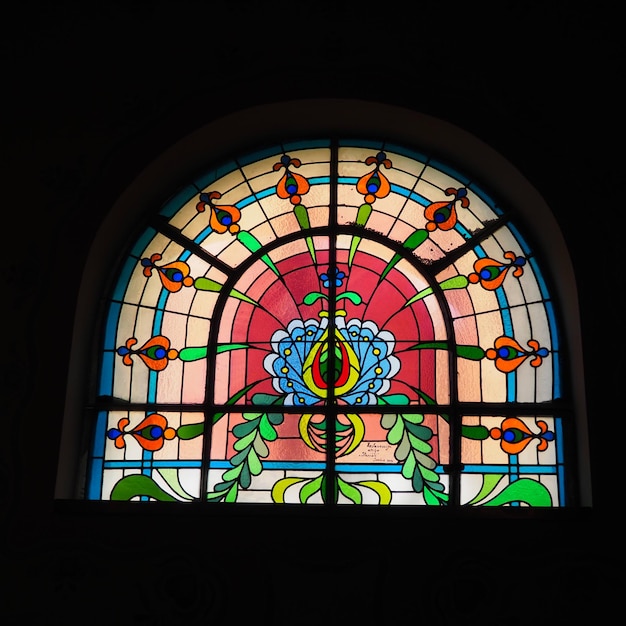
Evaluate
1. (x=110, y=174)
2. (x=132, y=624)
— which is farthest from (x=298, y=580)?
(x=110, y=174)

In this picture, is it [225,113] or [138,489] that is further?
[225,113]

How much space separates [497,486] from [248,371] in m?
1.02

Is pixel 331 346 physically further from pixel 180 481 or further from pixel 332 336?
pixel 180 481

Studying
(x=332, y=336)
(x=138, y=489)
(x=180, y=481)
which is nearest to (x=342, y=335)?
(x=332, y=336)

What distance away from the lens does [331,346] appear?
11.4 ft

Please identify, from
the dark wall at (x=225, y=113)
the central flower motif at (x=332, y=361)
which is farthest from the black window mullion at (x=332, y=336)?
the dark wall at (x=225, y=113)

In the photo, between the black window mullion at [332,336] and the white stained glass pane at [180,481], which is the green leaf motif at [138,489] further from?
the black window mullion at [332,336]

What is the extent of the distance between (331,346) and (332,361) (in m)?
0.06

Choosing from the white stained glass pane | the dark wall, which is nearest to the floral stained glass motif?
the white stained glass pane

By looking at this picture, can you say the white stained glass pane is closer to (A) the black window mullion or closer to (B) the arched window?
(B) the arched window

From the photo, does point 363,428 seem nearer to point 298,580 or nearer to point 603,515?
point 298,580

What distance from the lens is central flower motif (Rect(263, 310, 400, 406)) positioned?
Result: 3.44 m

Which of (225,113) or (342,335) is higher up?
(225,113)

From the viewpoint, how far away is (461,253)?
141 inches
